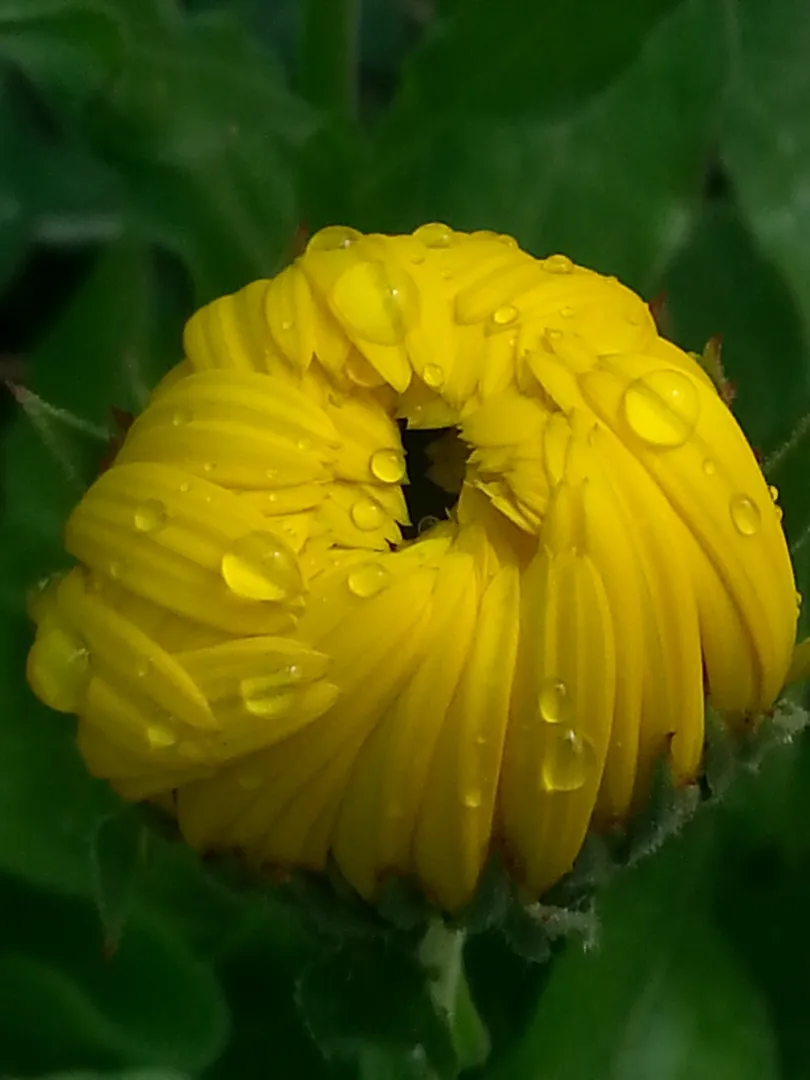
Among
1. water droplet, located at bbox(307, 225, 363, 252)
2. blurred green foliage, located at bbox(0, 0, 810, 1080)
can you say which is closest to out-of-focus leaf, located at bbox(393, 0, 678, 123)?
blurred green foliage, located at bbox(0, 0, 810, 1080)

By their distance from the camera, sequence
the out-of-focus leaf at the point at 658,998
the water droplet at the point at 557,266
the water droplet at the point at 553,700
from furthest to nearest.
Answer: the out-of-focus leaf at the point at 658,998
the water droplet at the point at 557,266
the water droplet at the point at 553,700

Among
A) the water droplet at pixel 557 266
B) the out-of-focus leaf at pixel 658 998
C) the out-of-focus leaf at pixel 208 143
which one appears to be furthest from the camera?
the out-of-focus leaf at pixel 208 143

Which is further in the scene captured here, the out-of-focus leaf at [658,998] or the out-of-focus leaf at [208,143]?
the out-of-focus leaf at [208,143]

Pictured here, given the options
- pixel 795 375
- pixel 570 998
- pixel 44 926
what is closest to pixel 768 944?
pixel 570 998

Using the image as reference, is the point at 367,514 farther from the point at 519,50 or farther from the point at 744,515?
the point at 519,50

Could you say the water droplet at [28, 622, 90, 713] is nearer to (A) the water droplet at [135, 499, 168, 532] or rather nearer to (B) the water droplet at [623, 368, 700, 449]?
(A) the water droplet at [135, 499, 168, 532]

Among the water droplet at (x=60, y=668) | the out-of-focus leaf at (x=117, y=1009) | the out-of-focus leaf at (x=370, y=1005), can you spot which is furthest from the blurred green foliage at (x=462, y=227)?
the water droplet at (x=60, y=668)

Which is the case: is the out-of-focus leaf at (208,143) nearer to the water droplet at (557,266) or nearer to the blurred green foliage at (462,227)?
the blurred green foliage at (462,227)

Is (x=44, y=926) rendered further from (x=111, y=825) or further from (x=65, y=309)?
(x=65, y=309)
